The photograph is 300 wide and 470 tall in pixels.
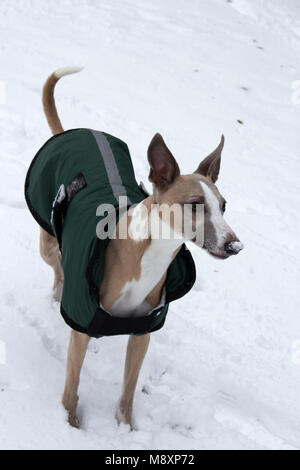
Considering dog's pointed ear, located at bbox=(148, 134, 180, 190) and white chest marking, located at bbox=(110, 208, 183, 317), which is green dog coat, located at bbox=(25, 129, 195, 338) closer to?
white chest marking, located at bbox=(110, 208, 183, 317)

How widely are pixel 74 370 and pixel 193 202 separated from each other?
108cm

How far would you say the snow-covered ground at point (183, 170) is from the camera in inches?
116

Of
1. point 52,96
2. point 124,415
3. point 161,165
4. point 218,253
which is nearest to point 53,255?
point 52,96

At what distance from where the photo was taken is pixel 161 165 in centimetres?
221

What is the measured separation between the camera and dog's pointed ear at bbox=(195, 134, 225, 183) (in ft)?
7.66

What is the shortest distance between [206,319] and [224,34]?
18.3ft

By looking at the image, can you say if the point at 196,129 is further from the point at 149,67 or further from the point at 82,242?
the point at 82,242

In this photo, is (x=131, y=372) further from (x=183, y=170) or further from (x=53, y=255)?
(x=183, y=170)

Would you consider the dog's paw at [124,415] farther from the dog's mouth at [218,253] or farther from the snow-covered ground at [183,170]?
the dog's mouth at [218,253]

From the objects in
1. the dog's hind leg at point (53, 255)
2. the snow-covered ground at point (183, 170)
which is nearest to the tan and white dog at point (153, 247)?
the snow-covered ground at point (183, 170)

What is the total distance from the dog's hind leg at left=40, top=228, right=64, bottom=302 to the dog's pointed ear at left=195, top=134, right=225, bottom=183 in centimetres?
119

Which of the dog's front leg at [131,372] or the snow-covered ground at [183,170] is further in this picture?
the snow-covered ground at [183,170]

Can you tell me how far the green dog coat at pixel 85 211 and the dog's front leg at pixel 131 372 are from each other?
19cm
